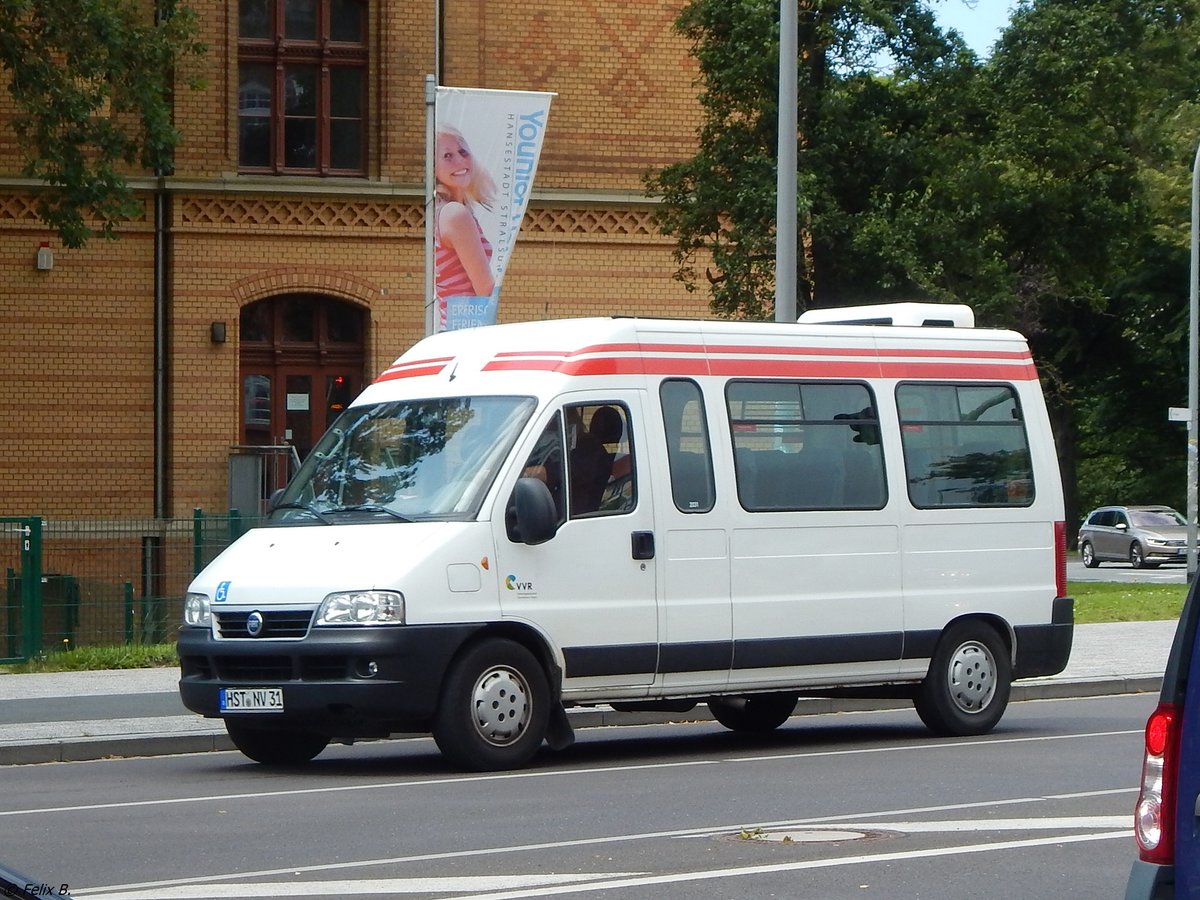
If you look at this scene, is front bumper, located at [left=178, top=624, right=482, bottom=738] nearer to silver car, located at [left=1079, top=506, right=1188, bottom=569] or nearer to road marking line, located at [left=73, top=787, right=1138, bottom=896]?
road marking line, located at [left=73, top=787, right=1138, bottom=896]

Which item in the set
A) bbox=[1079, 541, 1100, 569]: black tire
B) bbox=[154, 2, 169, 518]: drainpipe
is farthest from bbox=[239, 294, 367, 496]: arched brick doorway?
bbox=[1079, 541, 1100, 569]: black tire

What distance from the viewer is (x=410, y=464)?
12172 millimetres

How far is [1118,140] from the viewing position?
33.4m

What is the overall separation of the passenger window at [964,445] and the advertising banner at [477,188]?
23.1 feet

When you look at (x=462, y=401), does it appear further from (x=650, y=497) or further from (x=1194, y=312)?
(x=1194, y=312)

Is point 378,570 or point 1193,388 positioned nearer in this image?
point 378,570

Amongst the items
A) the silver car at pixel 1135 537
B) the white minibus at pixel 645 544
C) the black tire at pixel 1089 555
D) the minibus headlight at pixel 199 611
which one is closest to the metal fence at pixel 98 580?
the white minibus at pixel 645 544

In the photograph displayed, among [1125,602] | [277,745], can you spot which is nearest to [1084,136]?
[1125,602]

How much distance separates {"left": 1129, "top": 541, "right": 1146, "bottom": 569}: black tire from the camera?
50156mm

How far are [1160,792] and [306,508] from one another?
8.40 meters

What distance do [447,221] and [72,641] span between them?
535 cm

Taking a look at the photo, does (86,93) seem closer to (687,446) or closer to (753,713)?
(753,713)

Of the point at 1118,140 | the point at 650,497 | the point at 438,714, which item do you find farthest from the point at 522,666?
the point at 1118,140

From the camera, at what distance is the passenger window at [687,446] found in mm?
12633
